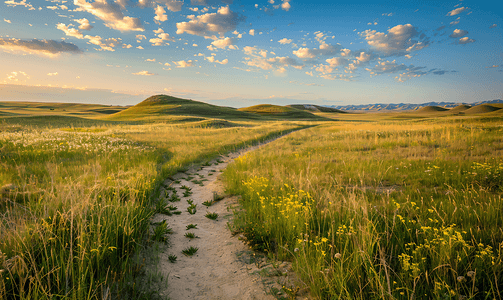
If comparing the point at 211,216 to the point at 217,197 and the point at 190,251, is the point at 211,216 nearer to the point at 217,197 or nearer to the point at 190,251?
the point at 217,197

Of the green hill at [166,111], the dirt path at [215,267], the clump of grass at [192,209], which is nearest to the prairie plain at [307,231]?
the dirt path at [215,267]

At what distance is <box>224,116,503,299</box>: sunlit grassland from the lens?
285cm

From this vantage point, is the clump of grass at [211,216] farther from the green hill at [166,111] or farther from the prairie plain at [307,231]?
the green hill at [166,111]

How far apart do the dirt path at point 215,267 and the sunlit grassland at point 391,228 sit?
388 mm

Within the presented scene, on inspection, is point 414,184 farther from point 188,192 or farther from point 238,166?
point 188,192

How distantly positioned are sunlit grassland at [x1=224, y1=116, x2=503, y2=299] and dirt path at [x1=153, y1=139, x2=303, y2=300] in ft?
1.27

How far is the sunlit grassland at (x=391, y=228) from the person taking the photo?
2.85 metres

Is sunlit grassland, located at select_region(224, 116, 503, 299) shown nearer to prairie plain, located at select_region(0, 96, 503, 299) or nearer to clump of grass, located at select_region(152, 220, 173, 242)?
prairie plain, located at select_region(0, 96, 503, 299)

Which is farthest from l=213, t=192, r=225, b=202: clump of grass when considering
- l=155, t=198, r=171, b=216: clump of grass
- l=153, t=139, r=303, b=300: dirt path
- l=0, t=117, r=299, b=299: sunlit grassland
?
l=0, t=117, r=299, b=299: sunlit grassland

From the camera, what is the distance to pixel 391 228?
394cm

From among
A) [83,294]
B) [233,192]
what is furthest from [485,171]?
[83,294]

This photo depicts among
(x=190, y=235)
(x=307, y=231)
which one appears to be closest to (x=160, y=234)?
(x=190, y=235)

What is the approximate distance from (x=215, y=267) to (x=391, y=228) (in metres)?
3.39

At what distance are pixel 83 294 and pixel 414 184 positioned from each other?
828 centimetres
